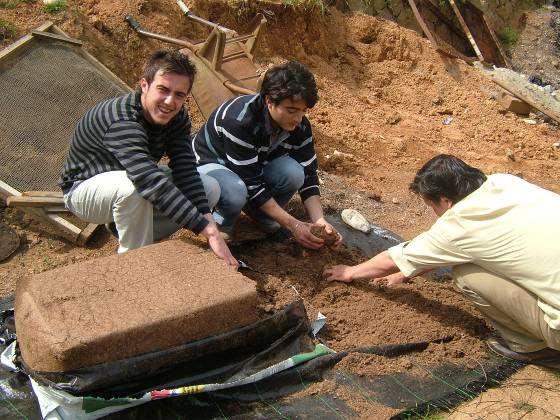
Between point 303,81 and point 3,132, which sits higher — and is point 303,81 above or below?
above

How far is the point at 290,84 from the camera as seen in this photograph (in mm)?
3025

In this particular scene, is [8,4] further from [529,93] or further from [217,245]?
[529,93]

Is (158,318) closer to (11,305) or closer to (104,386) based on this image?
(104,386)

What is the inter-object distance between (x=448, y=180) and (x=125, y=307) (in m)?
1.58

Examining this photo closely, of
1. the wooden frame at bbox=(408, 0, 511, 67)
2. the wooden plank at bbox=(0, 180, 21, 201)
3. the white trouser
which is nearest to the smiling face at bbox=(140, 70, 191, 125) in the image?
the white trouser

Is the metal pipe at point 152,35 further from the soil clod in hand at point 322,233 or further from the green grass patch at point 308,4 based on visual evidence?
the soil clod in hand at point 322,233

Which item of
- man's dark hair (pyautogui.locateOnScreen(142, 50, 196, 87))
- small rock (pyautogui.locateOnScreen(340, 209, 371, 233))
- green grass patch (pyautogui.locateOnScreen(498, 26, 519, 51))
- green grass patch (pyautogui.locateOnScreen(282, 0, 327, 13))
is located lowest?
small rock (pyautogui.locateOnScreen(340, 209, 371, 233))

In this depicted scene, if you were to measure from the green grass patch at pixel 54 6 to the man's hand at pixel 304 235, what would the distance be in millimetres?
3128

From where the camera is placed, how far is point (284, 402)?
2.46 meters

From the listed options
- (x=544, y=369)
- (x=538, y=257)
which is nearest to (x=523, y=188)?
(x=538, y=257)

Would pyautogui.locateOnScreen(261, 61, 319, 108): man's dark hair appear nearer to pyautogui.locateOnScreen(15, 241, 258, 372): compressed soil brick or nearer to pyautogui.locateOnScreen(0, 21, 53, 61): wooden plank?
pyautogui.locateOnScreen(15, 241, 258, 372): compressed soil brick

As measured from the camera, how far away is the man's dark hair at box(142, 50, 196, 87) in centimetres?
274

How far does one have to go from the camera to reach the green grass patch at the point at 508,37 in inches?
385

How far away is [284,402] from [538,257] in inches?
51.0
